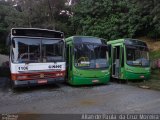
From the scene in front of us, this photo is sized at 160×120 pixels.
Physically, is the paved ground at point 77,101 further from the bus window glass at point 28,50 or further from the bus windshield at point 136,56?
the bus windshield at point 136,56

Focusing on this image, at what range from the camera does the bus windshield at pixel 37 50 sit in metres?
12.8

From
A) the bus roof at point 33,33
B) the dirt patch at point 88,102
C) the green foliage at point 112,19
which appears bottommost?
the dirt patch at point 88,102

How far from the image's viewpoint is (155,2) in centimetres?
1691

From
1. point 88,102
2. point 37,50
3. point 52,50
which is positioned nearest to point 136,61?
point 52,50

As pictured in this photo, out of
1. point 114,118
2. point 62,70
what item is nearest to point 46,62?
point 62,70

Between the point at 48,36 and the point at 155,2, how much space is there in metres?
7.39

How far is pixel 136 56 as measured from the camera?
53.4ft

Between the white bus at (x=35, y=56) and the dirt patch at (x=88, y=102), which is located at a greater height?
the white bus at (x=35, y=56)

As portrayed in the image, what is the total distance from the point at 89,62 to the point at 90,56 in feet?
1.07

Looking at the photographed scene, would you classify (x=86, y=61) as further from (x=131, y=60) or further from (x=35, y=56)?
(x=131, y=60)

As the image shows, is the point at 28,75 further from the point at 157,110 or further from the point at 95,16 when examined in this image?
the point at 95,16

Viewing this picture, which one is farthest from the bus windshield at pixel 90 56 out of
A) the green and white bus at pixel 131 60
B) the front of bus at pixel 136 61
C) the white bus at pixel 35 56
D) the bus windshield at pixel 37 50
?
the front of bus at pixel 136 61

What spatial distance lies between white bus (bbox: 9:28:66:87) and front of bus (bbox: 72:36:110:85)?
786 millimetres

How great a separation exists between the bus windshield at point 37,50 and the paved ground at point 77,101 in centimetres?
162
